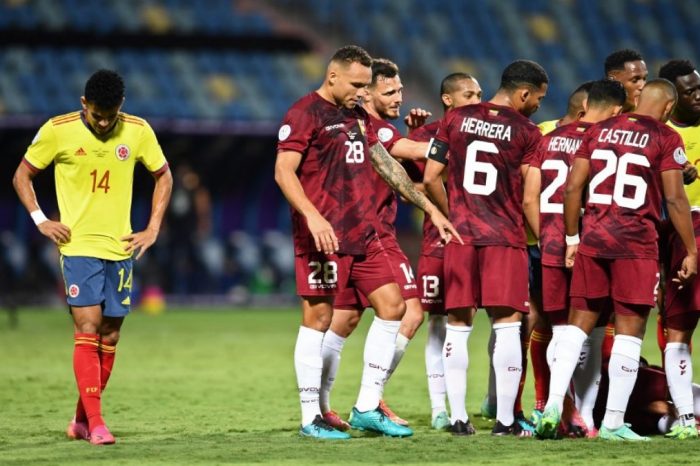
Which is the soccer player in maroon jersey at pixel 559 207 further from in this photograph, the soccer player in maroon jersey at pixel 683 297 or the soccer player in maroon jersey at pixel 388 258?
the soccer player in maroon jersey at pixel 388 258

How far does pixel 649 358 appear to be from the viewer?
1266cm

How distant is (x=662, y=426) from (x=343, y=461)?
2.26 metres

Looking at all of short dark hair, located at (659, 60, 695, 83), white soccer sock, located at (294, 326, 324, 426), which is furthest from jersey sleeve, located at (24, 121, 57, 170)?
short dark hair, located at (659, 60, 695, 83)

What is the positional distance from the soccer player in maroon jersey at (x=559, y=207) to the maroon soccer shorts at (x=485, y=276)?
28 centimetres

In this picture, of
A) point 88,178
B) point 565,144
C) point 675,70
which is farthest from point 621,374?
point 88,178

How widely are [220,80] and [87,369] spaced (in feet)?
54.0

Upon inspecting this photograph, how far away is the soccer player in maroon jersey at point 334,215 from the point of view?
24.5ft

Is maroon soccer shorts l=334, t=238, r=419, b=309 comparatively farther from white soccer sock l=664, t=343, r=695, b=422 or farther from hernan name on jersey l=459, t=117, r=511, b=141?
white soccer sock l=664, t=343, r=695, b=422

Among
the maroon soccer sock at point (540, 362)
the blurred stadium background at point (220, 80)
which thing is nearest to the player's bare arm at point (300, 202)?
the maroon soccer sock at point (540, 362)

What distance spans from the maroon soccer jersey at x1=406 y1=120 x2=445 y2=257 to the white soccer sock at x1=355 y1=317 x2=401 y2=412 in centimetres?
95

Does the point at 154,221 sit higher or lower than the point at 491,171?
lower

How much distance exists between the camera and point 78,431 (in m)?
7.61

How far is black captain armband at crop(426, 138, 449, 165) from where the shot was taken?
780cm

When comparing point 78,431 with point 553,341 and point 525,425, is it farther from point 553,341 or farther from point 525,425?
point 553,341
